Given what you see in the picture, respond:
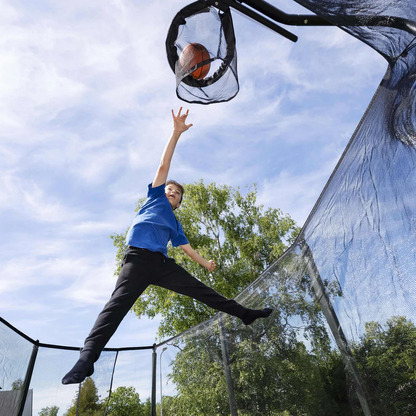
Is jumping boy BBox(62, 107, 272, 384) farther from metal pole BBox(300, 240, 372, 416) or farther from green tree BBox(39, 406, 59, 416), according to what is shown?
green tree BBox(39, 406, 59, 416)

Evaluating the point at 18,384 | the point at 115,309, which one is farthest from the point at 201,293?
the point at 18,384

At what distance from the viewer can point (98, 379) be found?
3660mm

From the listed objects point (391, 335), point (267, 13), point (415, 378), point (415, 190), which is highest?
point (267, 13)

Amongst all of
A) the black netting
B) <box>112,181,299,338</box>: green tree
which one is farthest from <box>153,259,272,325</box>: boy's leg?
<box>112,181,299,338</box>: green tree

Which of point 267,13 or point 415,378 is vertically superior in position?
point 267,13

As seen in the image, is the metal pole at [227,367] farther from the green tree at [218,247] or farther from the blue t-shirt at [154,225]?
the green tree at [218,247]

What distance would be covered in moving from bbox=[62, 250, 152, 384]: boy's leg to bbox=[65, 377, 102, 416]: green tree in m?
2.26

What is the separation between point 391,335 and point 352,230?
1.47 ft

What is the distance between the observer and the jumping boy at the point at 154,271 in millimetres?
1822

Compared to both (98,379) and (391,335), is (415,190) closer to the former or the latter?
(391,335)

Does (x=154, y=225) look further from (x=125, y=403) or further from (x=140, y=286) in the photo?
(x=125, y=403)

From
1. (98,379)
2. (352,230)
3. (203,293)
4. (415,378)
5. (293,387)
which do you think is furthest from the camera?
(98,379)

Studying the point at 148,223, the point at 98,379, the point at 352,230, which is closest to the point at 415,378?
the point at 352,230

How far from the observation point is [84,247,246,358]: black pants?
5.85ft
